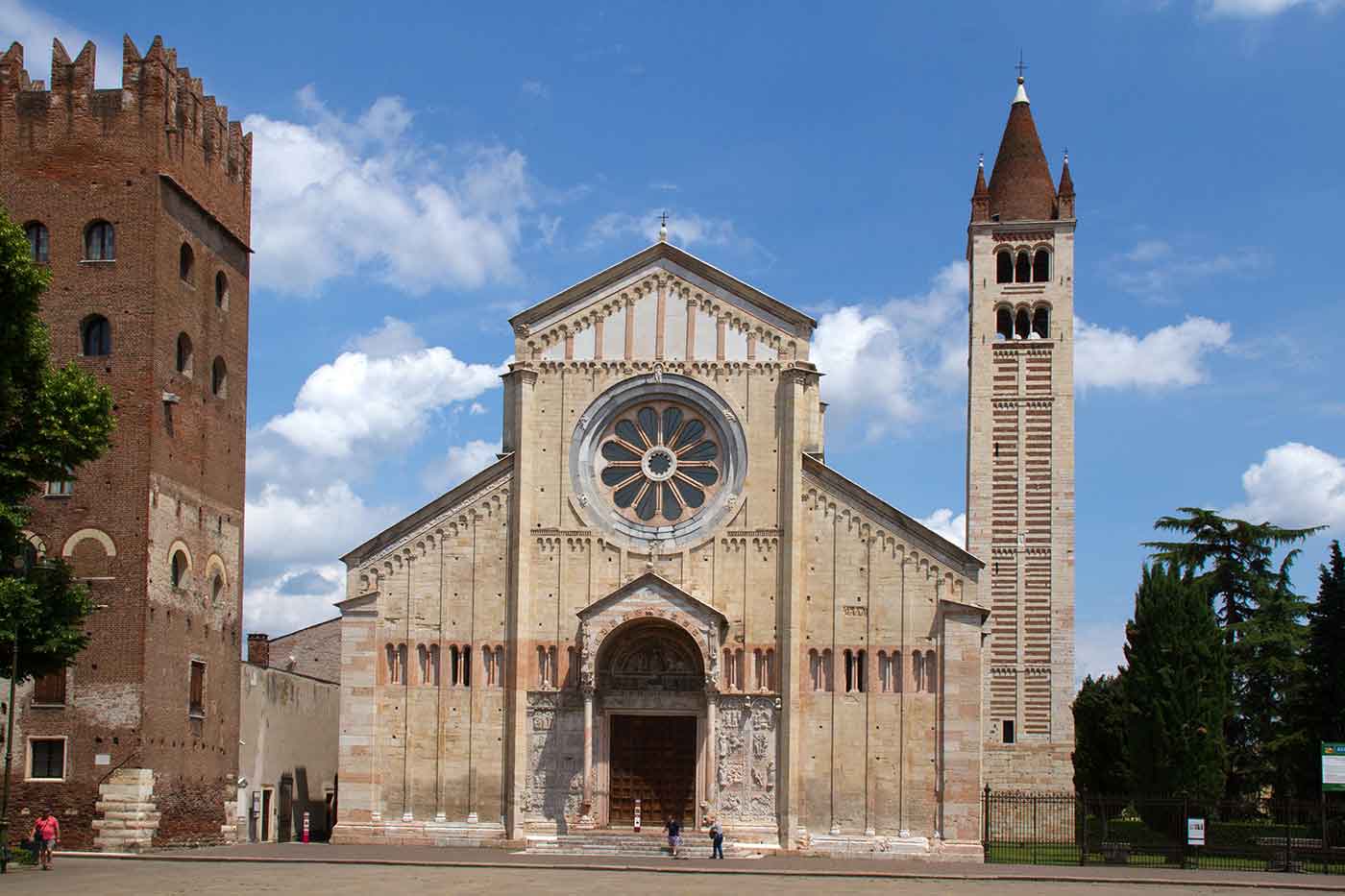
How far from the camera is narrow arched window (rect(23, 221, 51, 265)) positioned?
39812 mm

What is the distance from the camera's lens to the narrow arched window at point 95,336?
39562mm

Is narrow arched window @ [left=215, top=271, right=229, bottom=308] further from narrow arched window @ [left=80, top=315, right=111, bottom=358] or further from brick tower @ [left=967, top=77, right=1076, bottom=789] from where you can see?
brick tower @ [left=967, top=77, right=1076, bottom=789]

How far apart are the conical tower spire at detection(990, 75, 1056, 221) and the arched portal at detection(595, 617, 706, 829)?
24.7 metres

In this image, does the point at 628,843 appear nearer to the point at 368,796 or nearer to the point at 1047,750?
the point at 368,796

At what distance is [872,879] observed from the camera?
3547cm

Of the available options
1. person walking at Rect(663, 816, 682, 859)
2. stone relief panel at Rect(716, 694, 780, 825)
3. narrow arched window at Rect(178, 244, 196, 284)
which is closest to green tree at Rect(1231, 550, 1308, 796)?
stone relief panel at Rect(716, 694, 780, 825)

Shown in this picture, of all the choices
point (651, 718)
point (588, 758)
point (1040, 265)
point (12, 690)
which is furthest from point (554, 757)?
point (1040, 265)

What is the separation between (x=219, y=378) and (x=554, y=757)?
1295 centimetres

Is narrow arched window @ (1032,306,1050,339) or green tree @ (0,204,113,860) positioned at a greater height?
narrow arched window @ (1032,306,1050,339)

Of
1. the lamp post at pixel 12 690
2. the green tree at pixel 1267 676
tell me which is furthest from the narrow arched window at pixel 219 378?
the green tree at pixel 1267 676

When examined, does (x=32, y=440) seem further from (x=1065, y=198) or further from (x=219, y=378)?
(x=1065, y=198)

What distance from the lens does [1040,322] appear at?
58656 millimetres

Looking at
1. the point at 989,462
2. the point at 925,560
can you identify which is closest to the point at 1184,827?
the point at 925,560

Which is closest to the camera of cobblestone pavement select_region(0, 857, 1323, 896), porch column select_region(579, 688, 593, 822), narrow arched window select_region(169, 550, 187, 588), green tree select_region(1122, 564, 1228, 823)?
cobblestone pavement select_region(0, 857, 1323, 896)
